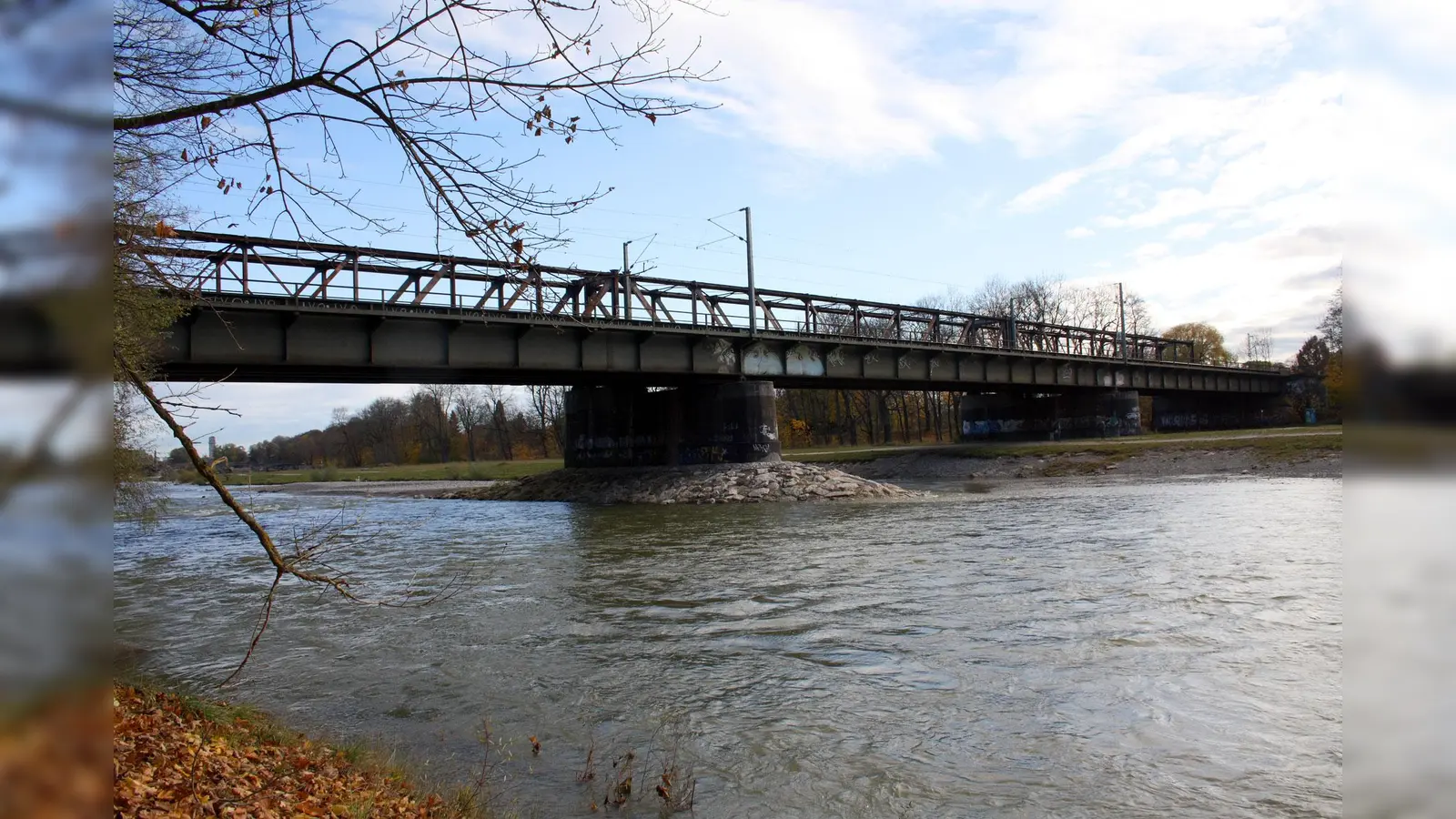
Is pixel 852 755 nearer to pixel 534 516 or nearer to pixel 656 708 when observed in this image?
pixel 656 708

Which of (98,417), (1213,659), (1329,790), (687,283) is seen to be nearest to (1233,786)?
(1329,790)

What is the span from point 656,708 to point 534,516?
88.5 ft

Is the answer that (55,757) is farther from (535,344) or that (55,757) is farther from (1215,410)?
(1215,410)

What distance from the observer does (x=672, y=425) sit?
45062 mm

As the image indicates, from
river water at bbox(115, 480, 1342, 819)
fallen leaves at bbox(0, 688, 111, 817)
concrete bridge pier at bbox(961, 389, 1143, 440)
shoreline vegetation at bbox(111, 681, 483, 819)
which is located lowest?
river water at bbox(115, 480, 1342, 819)

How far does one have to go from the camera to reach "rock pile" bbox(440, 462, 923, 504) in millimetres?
38031

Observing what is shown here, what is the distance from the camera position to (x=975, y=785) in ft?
22.5

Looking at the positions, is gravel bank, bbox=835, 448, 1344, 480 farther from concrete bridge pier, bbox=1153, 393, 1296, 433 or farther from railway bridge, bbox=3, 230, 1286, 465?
concrete bridge pier, bbox=1153, 393, 1296, 433

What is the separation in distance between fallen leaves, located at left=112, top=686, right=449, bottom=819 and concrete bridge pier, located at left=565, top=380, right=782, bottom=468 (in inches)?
1373

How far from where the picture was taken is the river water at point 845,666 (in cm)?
699

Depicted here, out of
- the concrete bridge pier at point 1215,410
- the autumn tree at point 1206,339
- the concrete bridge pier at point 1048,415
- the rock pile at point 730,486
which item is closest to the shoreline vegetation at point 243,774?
the rock pile at point 730,486

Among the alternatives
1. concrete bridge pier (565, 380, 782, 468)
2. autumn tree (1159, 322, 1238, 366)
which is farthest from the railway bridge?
autumn tree (1159, 322, 1238, 366)

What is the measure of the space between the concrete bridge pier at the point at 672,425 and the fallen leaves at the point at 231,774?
3487 centimetres

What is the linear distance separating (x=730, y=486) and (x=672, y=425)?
23.1ft
